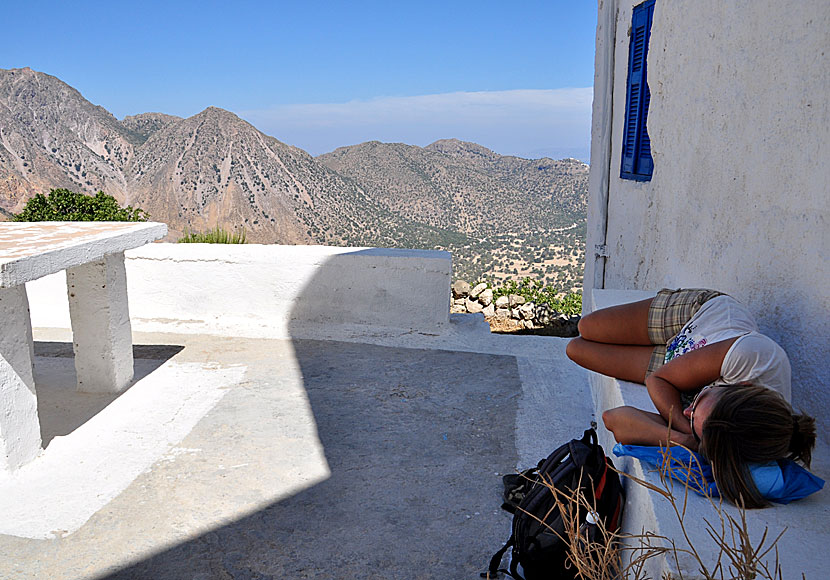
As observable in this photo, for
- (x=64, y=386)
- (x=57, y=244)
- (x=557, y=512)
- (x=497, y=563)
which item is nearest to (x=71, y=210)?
(x=64, y=386)

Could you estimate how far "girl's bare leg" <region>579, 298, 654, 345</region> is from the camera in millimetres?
2902

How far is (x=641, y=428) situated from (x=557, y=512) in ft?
1.35

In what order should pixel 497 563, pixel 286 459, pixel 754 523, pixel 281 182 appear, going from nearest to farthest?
pixel 754 523 → pixel 497 563 → pixel 286 459 → pixel 281 182

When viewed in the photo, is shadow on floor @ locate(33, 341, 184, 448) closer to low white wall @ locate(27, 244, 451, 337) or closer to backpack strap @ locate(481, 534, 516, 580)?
low white wall @ locate(27, 244, 451, 337)

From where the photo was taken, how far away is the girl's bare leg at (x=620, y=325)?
114 inches

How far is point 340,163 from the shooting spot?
35062 millimetres

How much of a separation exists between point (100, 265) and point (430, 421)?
2.23 m

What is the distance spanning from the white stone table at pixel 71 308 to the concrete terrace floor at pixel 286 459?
0.17 metres

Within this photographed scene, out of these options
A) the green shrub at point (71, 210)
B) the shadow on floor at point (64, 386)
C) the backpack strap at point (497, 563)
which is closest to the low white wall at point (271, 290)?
the shadow on floor at point (64, 386)

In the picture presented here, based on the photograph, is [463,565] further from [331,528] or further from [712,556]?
[712,556]

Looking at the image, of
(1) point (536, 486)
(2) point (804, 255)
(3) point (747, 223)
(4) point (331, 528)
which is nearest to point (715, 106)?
(3) point (747, 223)

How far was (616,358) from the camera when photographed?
2947mm

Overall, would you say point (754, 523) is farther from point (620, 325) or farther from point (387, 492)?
point (387, 492)

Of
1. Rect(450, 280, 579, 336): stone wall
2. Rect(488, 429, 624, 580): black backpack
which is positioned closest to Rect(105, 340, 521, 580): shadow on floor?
Rect(488, 429, 624, 580): black backpack
